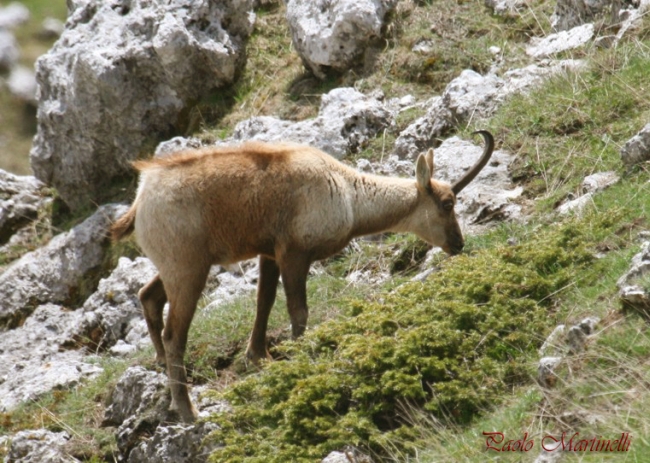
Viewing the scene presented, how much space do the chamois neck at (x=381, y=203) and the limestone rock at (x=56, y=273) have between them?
509 cm

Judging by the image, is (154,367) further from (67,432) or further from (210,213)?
(210,213)

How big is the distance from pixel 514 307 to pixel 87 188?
8.94 m

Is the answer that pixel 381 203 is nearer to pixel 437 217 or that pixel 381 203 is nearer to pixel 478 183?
pixel 437 217

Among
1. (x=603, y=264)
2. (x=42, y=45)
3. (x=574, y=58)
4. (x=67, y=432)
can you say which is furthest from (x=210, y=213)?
(x=42, y=45)

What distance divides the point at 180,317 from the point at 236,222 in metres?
0.94

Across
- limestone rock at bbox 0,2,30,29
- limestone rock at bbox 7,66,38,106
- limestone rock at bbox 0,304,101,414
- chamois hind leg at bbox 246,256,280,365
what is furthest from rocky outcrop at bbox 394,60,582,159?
limestone rock at bbox 0,2,30,29

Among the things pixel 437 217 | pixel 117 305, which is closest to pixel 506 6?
pixel 437 217

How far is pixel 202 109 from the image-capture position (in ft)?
47.5

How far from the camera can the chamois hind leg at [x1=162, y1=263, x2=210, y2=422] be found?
785 cm

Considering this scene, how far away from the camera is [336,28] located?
13.6 meters

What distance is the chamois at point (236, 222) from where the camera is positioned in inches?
313

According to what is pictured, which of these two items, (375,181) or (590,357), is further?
(375,181)

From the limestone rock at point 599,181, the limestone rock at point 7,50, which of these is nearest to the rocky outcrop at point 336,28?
the limestone rock at point 599,181
